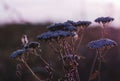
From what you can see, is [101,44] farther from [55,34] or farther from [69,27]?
[55,34]

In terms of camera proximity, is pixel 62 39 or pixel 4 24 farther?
pixel 4 24

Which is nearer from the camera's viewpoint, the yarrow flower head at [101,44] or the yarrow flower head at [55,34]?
the yarrow flower head at [55,34]

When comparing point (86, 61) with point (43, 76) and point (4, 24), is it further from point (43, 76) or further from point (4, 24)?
point (4, 24)

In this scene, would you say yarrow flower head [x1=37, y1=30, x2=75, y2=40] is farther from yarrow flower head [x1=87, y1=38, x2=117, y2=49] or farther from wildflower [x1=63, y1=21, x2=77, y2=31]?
yarrow flower head [x1=87, y1=38, x2=117, y2=49]

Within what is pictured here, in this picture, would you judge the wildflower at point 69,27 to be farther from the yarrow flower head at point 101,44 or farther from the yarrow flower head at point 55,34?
the yarrow flower head at point 101,44

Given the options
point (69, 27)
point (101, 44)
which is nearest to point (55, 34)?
point (69, 27)

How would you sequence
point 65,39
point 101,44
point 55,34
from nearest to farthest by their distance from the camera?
1. point 55,34
2. point 101,44
3. point 65,39

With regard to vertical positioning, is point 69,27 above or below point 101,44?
above

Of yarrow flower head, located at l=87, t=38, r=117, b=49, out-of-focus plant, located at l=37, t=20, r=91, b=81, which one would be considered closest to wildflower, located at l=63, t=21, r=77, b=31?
out-of-focus plant, located at l=37, t=20, r=91, b=81

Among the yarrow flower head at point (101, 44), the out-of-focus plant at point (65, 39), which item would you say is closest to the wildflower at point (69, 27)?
the out-of-focus plant at point (65, 39)

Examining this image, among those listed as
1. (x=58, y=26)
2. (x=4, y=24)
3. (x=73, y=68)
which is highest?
(x=58, y=26)

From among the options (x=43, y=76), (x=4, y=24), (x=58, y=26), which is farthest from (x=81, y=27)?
(x=4, y=24)
